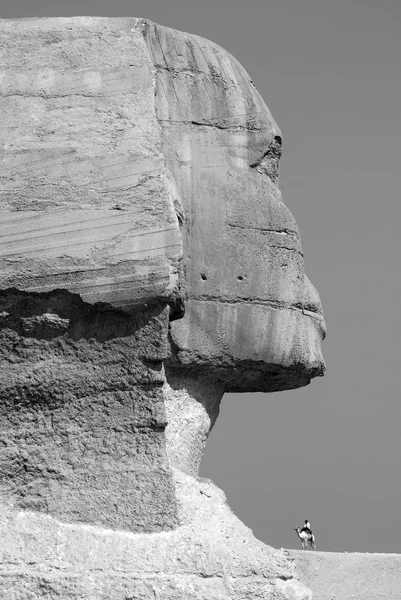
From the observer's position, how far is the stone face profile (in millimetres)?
6012

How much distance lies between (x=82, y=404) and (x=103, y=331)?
0.98 feet

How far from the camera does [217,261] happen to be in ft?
22.7

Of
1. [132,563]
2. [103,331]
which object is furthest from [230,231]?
[132,563]

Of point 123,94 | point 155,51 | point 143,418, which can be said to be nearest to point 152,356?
point 143,418

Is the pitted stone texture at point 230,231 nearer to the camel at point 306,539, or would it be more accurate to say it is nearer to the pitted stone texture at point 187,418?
the pitted stone texture at point 187,418

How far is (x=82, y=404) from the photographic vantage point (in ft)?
20.3

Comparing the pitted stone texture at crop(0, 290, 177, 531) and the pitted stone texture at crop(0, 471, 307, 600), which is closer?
the pitted stone texture at crop(0, 471, 307, 600)

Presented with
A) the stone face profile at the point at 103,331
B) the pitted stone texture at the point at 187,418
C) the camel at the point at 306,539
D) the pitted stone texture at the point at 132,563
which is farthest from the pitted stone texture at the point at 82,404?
the camel at the point at 306,539

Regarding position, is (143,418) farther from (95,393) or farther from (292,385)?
(292,385)

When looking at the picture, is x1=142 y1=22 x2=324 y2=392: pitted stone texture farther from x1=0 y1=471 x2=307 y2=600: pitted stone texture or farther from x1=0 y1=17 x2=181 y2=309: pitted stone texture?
x1=0 y1=471 x2=307 y2=600: pitted stone texture

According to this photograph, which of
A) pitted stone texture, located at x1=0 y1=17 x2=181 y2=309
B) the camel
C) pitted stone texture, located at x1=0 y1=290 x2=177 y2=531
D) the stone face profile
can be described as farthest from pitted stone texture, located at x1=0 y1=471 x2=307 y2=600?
the camel

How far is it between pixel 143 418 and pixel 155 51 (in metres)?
1.85

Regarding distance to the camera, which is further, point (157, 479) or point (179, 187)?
point (179, 187)

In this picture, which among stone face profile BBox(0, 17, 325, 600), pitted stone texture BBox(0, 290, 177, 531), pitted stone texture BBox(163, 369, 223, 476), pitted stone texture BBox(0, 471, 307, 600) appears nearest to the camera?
pitted stone texture BBox(0, 471, 307, 600)
